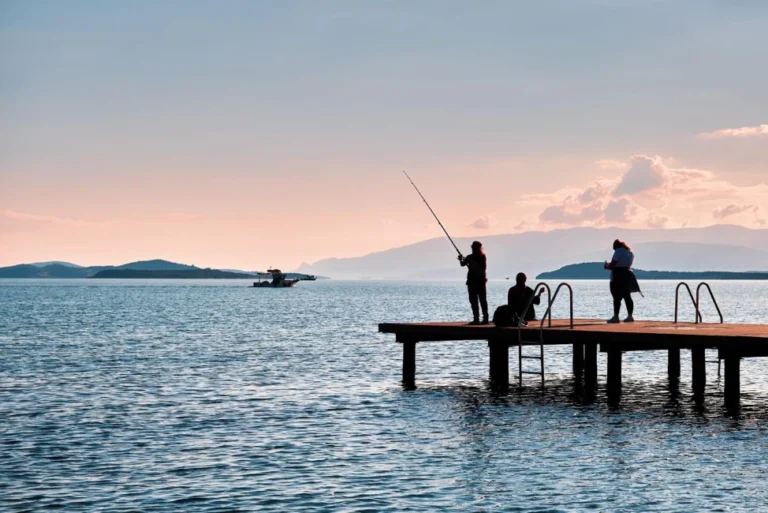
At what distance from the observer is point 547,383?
32.7m

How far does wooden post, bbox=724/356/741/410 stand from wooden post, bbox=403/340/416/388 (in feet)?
32.4

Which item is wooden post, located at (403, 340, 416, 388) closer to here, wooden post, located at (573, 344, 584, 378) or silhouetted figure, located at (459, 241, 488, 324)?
silhouetted figure, located at (459, 241, 488, 324)

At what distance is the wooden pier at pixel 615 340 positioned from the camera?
82.8 ft

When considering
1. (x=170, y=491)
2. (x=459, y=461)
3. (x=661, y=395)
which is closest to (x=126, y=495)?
(x=170, y=491)

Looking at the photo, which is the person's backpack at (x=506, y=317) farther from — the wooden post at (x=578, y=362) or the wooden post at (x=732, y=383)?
the wooden post at (x=578, y=362)

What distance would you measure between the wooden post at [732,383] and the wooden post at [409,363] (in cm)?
988

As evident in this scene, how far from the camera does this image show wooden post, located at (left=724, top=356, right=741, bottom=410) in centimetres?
2561

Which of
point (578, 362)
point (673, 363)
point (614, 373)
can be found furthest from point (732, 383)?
point (578, 362)

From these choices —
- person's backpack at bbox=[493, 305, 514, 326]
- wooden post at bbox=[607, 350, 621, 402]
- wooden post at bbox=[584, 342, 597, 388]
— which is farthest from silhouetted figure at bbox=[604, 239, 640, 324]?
person's backpack at bbox=[493, 305, 514, 326]

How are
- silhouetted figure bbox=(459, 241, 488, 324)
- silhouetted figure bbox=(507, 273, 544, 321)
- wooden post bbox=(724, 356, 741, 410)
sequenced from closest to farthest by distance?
wooden post bbox=(724, 356, 741, 410) < silhouetted figure bbox=(459, 241, 488, 324) < silhouetted figure bbox=(507, 273, 544, 321)

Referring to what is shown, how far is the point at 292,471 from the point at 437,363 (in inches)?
919

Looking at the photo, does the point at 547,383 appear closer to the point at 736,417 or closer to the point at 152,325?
the point at 736,417

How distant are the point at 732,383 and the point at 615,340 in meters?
2.98

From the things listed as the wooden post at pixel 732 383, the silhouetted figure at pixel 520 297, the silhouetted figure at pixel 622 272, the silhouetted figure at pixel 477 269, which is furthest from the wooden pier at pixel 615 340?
the silhouetted figure at pixel 477 269
